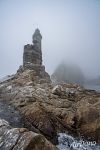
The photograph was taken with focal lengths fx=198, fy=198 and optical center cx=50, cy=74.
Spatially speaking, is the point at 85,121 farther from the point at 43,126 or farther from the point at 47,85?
the point at 47,85

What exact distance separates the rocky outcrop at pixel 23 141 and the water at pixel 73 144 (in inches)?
209

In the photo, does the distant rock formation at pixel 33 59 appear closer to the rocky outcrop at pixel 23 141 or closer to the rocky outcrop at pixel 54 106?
the rocky outcrop at pixel 54 106

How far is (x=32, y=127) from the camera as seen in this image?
21.4 meters

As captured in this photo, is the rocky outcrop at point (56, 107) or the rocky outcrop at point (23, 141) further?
the rocky outcrop at point (56, 107)

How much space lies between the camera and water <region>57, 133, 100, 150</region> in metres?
18.7

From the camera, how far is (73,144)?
1934 centimetres

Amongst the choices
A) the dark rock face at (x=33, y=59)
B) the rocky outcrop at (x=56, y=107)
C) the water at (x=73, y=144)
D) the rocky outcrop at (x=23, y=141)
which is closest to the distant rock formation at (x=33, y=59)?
the dark rock face at (x=33, y=59)

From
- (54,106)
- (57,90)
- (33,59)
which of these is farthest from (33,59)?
(54,106)

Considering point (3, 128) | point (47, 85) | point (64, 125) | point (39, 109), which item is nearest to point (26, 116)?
point (39, 109)

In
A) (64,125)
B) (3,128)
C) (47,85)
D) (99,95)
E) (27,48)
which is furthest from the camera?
(27,48)

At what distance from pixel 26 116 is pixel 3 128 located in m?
7.54

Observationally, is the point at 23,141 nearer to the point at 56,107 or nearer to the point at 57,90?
the point at 56,107

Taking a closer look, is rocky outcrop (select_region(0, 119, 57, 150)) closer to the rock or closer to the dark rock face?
the rock

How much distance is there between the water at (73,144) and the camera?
61.3ft
